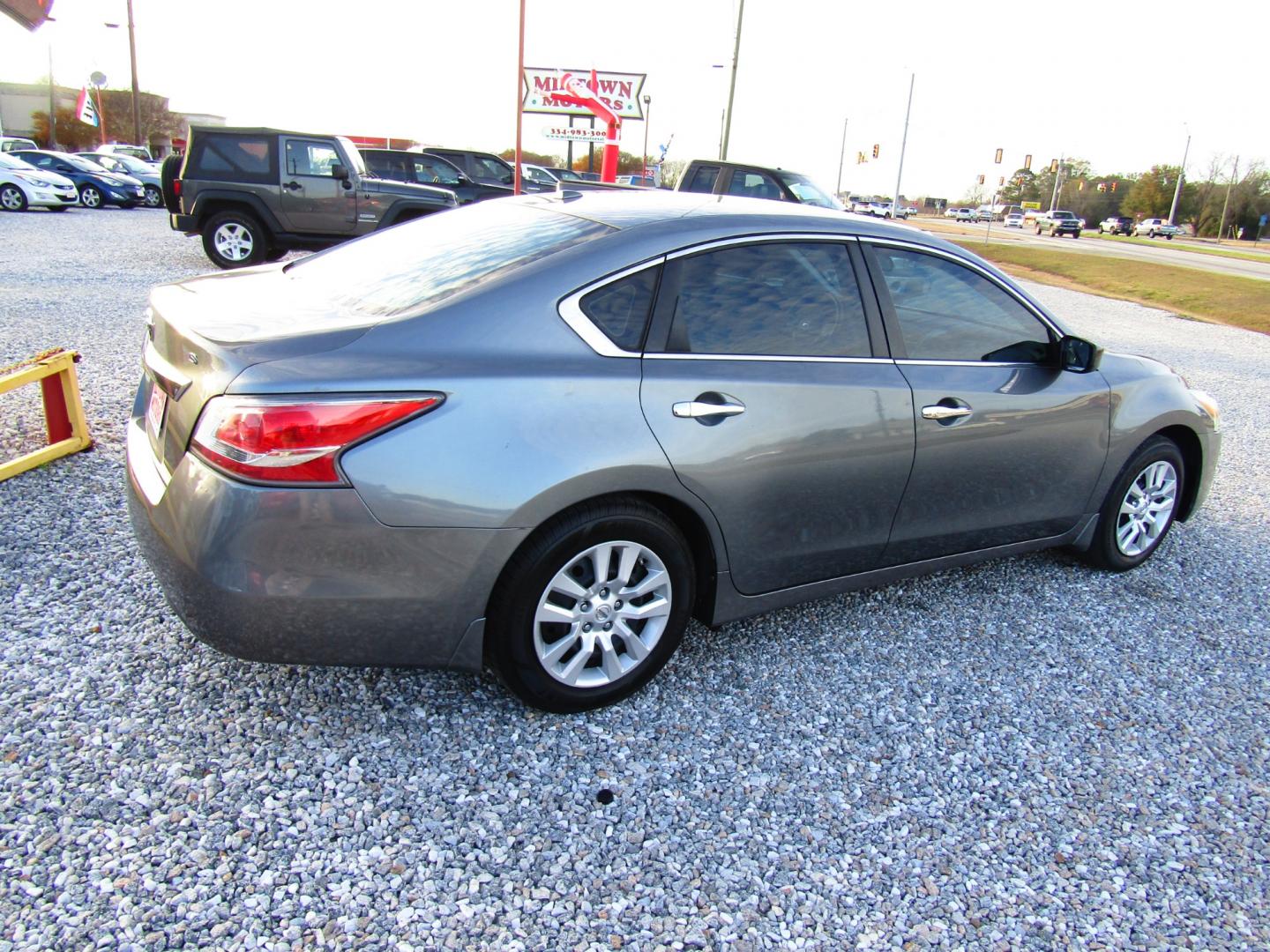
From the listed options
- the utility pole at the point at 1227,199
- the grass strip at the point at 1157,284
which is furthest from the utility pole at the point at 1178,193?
the grass strip at the point at 1157,284

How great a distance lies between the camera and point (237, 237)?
12.6m

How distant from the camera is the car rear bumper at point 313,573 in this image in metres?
2.40

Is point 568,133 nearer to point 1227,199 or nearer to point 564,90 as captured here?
point 564,90

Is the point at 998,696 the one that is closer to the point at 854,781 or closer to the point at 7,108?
the point at 854,781

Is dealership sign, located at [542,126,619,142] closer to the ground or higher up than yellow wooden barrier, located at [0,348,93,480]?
higher up

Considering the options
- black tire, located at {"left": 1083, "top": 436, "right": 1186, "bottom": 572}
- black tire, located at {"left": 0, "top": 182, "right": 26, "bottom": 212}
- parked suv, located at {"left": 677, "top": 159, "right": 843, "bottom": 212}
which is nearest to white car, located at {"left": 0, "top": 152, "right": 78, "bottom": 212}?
black tire, located at {"left": 0, "top": 182, "right": 26, "bottom": 212}

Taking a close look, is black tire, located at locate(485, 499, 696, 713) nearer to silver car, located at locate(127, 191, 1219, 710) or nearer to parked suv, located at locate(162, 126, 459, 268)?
silver car, located at locate(127, 191, 1219, 710)

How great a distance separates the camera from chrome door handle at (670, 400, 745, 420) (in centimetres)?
284

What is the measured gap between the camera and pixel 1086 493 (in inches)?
162

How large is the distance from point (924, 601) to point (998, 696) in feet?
2.43

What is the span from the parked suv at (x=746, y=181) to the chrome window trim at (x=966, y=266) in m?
10.2

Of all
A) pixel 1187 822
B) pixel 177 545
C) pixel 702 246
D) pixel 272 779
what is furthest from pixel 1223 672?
pixel 177 545

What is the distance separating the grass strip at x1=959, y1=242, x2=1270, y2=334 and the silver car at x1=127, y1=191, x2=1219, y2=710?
14930 mm

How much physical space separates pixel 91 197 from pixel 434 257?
2811 cm
